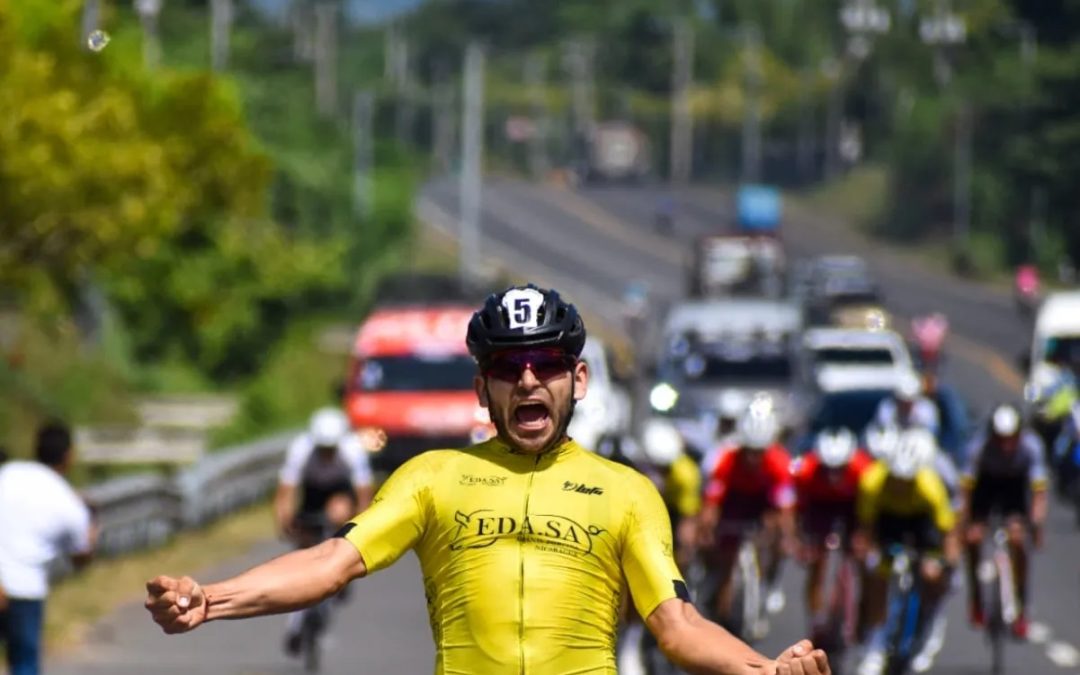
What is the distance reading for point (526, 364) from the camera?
234 inches

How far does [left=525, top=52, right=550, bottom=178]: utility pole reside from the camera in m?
143

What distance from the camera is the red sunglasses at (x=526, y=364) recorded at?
234 inches

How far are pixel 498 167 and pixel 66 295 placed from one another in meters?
102

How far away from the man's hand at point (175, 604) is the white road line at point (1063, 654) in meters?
14.9

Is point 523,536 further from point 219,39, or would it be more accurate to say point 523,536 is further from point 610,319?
point 610,319

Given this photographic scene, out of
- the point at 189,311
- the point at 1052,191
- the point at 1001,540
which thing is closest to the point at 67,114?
the point at 1001,540

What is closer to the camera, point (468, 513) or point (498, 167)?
point (468, 513)

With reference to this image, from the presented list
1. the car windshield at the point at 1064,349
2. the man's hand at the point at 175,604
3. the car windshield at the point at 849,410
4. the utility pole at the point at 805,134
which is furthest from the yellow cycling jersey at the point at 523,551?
the utility pole at the point at 805,134

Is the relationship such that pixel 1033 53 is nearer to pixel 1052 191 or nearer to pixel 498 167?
pixel 1052 191

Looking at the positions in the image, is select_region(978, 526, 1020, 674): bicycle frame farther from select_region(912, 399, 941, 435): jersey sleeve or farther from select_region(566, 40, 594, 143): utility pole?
select_region(566, 40, 594, 143): utility pole

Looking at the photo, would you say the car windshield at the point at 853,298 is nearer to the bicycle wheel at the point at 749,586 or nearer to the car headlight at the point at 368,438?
the car headlight at the point at 368,438

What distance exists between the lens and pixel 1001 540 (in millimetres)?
20031

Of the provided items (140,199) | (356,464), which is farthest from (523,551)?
(140,199)

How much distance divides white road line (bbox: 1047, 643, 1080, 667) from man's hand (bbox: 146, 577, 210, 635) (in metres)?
14.9
